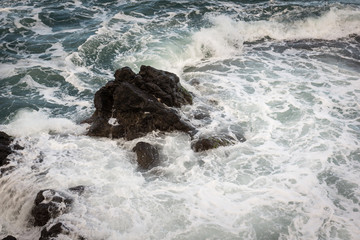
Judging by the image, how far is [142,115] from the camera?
781 cm

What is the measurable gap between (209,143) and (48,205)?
12.2 feet

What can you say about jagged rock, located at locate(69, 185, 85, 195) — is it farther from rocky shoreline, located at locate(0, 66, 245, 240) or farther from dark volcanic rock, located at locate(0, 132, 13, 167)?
dark volcanic rock, located at locate(0, 132, 13, 167)

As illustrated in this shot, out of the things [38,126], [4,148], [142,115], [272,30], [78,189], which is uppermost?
[272,30]

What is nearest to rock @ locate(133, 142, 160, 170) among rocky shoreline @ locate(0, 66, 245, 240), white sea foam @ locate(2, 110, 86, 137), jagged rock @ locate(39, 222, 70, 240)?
rocky shoreline @ locate(0, 66, 245, 240)

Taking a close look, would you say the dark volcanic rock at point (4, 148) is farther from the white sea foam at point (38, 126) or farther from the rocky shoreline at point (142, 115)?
the white sea foam at point (38, 126)

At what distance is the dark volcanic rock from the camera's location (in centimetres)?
668

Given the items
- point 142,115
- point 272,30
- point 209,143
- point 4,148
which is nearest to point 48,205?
point 4,148

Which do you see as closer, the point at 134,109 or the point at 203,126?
the point at 134,109

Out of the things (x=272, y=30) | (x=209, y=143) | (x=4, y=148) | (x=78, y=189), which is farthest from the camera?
(x=272, y=30)

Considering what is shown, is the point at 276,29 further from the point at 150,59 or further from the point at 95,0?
the point at 95,0

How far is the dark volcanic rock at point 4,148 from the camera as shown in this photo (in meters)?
6.68

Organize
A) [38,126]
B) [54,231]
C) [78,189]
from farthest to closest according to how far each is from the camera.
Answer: [38,126], [78,189], [54,231]

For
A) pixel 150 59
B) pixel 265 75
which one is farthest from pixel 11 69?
pixel 265 75

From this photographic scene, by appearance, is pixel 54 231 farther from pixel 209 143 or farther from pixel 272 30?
pixel 272 30
